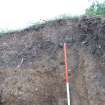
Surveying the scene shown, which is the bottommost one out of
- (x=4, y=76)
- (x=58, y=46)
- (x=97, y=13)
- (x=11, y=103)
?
(x=11, y=103)

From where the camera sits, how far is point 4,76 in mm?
7016

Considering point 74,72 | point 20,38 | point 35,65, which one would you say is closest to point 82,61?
point 74,72

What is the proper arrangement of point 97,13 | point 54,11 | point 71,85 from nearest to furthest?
1. point 71,85
2. point 97,13
3. point 54,11

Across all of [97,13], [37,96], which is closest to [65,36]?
[97,13]

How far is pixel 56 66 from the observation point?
6.81 metres

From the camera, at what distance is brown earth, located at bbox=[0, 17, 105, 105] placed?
6.54 metres

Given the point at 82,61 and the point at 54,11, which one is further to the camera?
the point at 54,11

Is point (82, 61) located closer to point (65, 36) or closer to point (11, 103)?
point (65, 36)

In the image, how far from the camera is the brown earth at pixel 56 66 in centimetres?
Result: 654

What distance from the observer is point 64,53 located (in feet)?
22.4

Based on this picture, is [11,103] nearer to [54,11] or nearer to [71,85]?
[71,85]

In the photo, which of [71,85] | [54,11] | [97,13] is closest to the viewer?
[71,85]

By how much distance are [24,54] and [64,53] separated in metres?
0.77

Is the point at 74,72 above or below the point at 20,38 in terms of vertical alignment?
below
